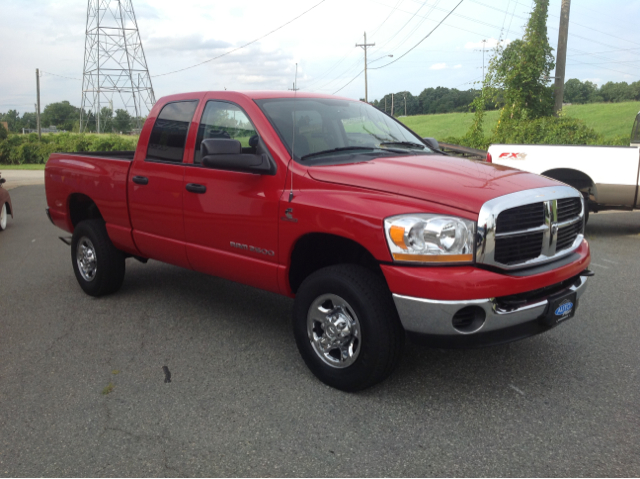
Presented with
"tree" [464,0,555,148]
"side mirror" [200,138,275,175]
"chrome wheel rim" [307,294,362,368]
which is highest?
"tree" [464,0,555,148]

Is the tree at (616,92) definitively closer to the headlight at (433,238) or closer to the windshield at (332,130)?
the windshield at (332,130)

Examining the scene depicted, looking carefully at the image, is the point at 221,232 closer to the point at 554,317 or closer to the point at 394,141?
the point at 394,141

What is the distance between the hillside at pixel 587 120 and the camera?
38.1 metres

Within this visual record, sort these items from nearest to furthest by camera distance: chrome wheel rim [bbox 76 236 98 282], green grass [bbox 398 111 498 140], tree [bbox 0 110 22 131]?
chrome wheel rim [bbox 76 236 98 282] → green grass [bbox 398 111 498 140] → tree [bbox 0 110 22 131]

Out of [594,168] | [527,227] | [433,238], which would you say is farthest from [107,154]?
[594,168]

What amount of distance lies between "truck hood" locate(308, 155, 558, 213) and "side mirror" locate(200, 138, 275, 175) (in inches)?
14.4

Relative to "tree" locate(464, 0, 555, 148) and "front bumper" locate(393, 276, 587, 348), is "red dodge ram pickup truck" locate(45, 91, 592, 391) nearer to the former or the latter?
"front bumper" locate(393, 276, 587, 348)

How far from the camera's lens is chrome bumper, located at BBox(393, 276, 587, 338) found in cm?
318

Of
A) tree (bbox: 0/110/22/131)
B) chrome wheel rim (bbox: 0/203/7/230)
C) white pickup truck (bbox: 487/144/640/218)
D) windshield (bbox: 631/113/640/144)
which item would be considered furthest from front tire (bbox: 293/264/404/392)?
tree (bbox: 0/110/22/131)

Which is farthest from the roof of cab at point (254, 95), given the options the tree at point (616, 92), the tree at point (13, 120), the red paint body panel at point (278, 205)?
the tree at point (13, 120)

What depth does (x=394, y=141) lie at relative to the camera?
4.69m

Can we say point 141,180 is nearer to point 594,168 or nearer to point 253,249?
point 253,249

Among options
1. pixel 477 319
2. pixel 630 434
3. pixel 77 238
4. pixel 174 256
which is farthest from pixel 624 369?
pixel 77 238

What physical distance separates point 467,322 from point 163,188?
9.17ft
